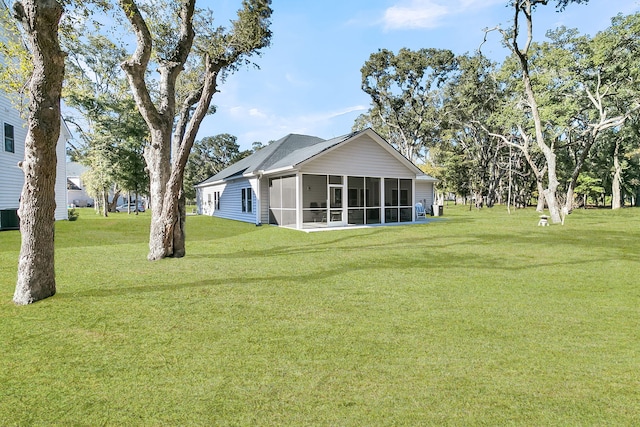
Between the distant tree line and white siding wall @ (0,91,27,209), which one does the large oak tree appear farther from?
the distant tree line

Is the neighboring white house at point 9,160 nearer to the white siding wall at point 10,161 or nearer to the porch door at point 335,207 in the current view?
the white siding wall at point 10,161

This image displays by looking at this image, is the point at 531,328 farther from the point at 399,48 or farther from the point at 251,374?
the point at 399,48

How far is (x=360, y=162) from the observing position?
1563cm

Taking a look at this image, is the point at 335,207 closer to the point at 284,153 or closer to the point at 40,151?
the point at 284,153

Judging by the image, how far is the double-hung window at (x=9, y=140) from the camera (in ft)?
44.9

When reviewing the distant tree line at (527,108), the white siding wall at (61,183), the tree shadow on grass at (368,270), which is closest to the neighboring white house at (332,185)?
the distant tree line at (527,108)

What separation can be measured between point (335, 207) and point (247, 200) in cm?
589

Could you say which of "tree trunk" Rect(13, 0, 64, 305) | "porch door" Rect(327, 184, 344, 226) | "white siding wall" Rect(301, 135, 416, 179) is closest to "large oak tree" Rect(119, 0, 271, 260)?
"tree trunk" Rect(13, 0, 64, 305)

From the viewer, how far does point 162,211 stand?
749 cm

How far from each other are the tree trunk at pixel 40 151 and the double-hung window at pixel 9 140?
12690 millimetres

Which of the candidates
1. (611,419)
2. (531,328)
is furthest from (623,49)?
(611,419)

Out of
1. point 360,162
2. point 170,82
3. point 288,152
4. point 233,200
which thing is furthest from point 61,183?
point 360,162

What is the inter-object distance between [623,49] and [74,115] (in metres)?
35.3

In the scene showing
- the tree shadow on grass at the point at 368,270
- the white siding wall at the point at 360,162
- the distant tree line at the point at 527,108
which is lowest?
the tree shadow on grass at the point at 368,270
